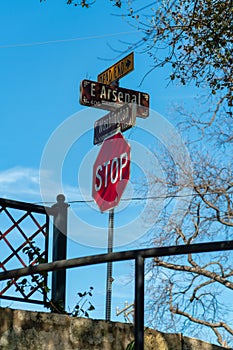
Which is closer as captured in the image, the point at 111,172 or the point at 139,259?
the point at 139,259

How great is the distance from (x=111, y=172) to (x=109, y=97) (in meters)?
0.82

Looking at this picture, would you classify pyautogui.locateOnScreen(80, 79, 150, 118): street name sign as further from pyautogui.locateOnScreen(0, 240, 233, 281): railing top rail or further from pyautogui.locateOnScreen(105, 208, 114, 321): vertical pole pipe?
pyautogui.locateOnScreen(0, 240, 233, 281): railing top rail

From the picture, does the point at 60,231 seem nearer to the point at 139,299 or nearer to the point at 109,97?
the point at 109,97

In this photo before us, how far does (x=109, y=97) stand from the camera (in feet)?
23.6

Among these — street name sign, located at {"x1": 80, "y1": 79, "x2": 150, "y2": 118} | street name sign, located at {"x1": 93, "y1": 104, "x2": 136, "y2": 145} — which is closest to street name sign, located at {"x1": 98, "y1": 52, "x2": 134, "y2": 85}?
street name sign, located at {"x1": 80, "y1": 79, "x2": 150, "y2": 118}

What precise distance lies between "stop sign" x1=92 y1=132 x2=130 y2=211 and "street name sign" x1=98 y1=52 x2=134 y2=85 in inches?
31.5

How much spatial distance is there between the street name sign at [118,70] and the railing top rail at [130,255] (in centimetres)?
436

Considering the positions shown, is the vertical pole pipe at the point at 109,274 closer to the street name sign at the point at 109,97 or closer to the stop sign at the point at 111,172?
the stop sign at the point at 111,172

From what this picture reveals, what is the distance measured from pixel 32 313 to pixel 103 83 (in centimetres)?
398

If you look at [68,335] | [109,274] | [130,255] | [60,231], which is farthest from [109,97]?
[130,255]

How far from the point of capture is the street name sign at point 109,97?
707cm

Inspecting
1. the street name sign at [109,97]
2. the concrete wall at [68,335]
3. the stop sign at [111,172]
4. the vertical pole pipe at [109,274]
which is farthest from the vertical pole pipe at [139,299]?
the street name sign at [109,97]

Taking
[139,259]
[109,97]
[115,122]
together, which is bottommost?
[139,259]

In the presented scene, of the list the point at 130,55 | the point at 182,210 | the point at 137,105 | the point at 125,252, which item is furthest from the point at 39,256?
the point at 182,210
